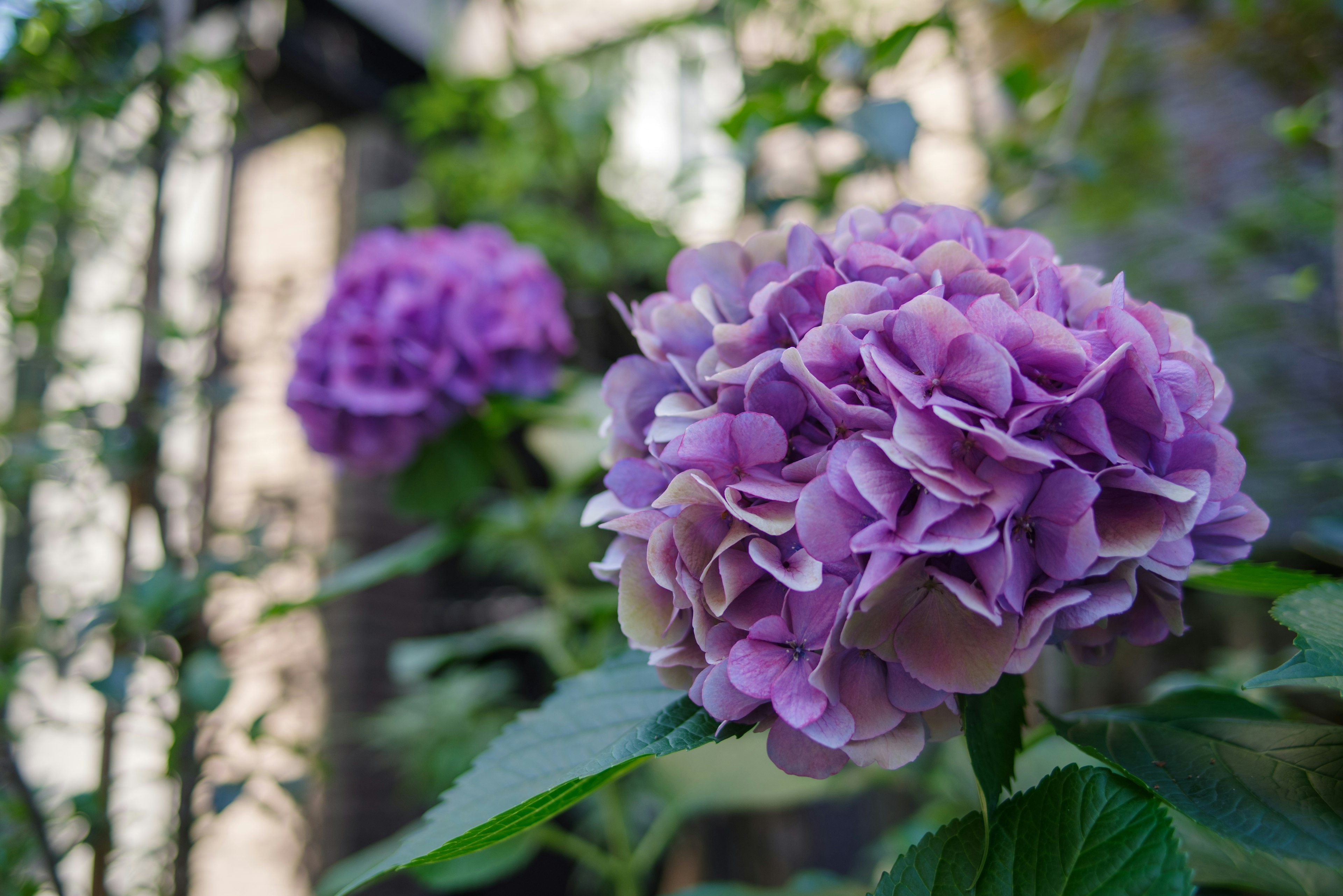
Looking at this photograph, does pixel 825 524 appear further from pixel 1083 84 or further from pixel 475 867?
pixel 1083 84

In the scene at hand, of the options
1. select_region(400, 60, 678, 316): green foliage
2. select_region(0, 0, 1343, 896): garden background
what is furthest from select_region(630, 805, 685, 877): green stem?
select_region(400, 60, 678, 316): green foliage

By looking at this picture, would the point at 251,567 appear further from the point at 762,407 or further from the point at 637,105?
the point at 637,105

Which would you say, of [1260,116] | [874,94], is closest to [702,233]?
[874,94]

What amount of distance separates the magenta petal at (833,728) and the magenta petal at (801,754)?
0.01 meters

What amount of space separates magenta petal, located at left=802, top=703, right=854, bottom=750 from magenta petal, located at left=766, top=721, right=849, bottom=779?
0.01 metres

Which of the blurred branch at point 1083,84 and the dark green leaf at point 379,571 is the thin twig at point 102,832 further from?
the blurred branch at point 1083,84

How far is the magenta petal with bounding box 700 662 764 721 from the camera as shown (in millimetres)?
414

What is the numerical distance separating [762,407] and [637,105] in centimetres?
240

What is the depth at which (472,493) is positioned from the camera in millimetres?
1174

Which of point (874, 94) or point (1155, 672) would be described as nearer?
point (874, 94)

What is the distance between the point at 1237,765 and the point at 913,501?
251 millimetres

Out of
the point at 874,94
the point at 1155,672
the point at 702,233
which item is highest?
the point at 874,94

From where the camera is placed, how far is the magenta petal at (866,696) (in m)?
0.41

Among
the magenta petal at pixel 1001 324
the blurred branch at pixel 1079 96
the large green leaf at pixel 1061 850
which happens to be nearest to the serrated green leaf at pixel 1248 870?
the large green leaf at pixel 1061 850
